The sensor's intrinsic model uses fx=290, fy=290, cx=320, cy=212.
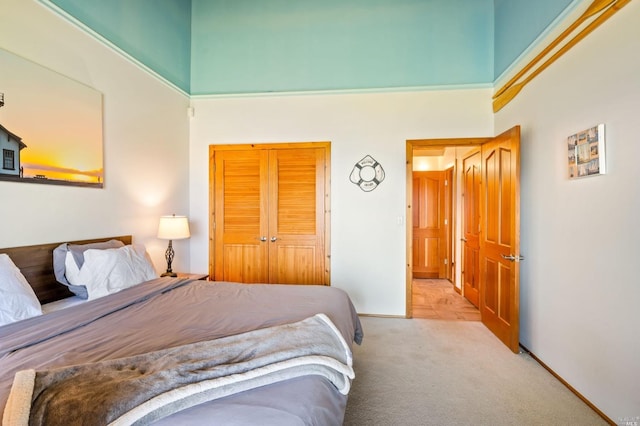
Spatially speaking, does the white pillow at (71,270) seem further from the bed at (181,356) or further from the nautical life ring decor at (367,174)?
the nautical life ring decor at (367,174)

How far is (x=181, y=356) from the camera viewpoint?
1.13m

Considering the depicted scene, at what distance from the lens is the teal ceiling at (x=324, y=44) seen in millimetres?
3537

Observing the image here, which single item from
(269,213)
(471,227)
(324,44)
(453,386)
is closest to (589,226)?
(453,386)

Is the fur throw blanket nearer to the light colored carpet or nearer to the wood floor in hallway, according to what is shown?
the light colored carpet

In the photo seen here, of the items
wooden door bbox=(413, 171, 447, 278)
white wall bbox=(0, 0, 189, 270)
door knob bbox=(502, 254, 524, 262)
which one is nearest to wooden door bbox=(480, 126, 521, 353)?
door knob bbox=(502, 254, 524, 262)

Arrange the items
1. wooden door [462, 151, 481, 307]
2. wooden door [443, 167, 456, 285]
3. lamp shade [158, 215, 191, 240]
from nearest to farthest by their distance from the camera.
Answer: lamp shade [158, 215, 191, 240], wooden door [462, 151, 481, 307], wooden door [443, 167, 456, 285]

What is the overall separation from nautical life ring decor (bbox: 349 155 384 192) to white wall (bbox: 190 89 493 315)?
0.06m

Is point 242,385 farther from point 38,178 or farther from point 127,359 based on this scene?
point 38,178

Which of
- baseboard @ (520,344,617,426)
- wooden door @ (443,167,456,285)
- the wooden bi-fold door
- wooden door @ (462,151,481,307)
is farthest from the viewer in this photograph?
wooden door @ (443,167,456,285)

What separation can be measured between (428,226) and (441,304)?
201cm

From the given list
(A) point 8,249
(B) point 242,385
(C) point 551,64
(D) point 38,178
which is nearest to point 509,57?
(C) point 551,64

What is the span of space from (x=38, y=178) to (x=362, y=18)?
3.75 metres

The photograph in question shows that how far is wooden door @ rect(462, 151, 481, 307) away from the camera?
3.91m

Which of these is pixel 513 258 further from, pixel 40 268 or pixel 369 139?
pixel 40 268
